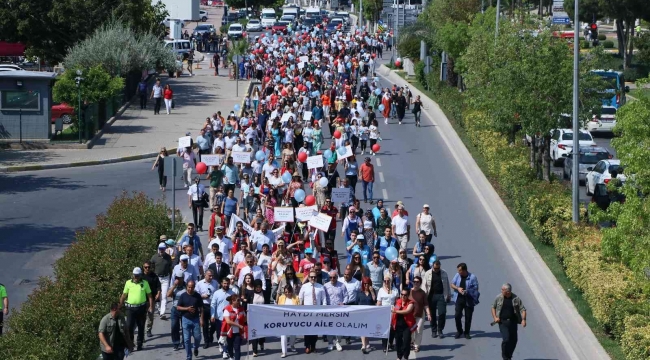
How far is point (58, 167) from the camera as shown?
119 feet

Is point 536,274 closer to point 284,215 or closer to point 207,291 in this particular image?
point 284,215

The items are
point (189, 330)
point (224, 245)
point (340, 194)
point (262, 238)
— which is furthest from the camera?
point (340, 194)

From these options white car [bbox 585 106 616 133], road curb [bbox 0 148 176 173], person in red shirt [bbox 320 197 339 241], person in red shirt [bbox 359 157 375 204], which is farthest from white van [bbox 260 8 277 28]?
person in red shirt [bbox 320 197 339 241]

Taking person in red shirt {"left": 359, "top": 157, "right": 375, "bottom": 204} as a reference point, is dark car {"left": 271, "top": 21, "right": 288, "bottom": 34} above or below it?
above

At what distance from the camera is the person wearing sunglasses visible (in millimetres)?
17220

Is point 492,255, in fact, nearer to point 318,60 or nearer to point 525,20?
point 525,20

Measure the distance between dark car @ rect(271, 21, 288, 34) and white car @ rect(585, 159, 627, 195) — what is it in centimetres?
6089

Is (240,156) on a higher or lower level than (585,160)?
higher

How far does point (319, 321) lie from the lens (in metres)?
17.6

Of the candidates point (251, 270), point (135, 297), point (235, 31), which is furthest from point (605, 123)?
point (235, 31)

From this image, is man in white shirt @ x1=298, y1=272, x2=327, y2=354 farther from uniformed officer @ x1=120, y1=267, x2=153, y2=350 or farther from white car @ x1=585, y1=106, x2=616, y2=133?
white car @ x1=585, y1=106, x2=616, y2=133

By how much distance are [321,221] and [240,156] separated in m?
7.23

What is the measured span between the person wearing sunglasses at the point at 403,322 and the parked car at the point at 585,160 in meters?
17.7

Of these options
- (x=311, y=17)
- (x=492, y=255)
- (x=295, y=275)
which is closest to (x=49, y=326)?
(x=295, y=275)
